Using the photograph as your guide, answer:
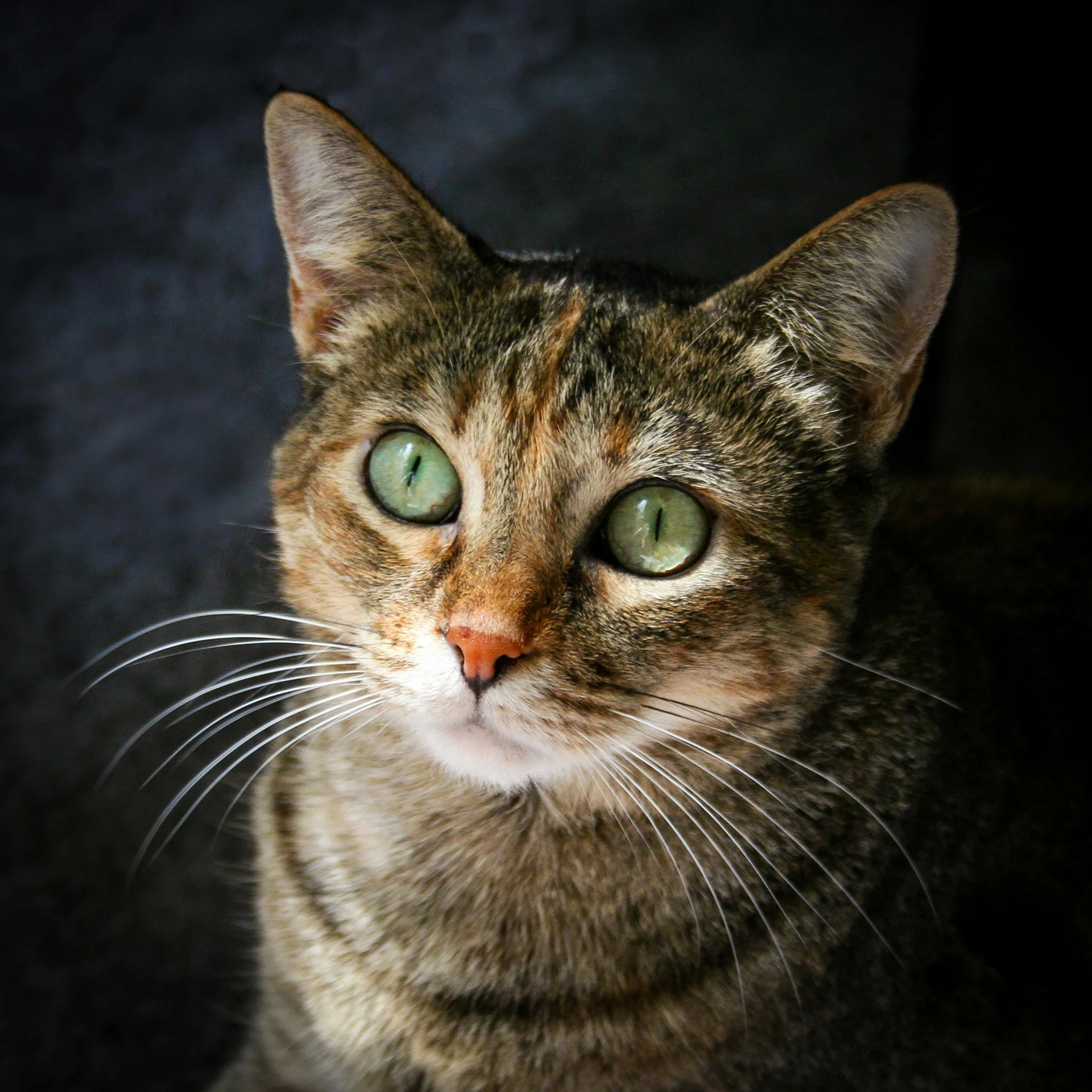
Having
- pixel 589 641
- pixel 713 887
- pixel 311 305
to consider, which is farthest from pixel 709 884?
pixel 311 305

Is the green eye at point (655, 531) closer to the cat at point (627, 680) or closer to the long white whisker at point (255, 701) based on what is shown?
the cat at point (627, 680)

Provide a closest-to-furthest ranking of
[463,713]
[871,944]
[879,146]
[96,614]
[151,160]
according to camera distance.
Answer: [463,713] → [871,944] → [96,614] → [151,160] → [879,146]

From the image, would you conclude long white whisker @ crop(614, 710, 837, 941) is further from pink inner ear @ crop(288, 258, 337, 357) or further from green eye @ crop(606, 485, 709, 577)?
pink inner ear @ crop(288, 258, 337, 357)

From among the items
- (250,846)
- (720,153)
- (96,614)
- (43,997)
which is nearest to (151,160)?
(96,614)

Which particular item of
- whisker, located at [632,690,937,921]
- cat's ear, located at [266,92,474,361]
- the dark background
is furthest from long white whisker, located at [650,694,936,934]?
the dark background

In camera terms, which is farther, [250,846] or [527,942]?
[250,846]

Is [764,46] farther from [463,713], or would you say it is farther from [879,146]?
[463,713]

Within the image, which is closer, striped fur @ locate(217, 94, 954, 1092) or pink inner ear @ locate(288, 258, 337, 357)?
striped fur @ locate(217, 94, 954, 1092)
